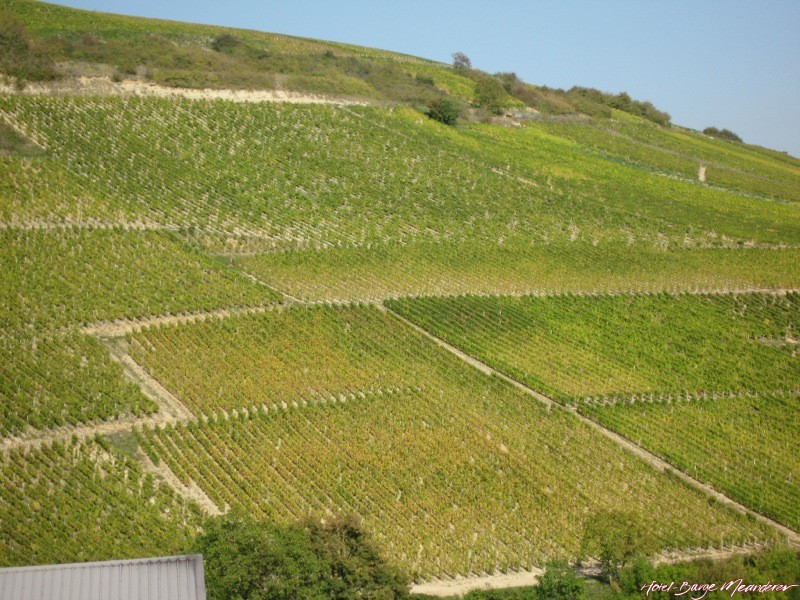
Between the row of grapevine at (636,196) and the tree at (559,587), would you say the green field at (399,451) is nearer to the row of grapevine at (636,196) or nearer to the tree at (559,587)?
the tree at (559,587)

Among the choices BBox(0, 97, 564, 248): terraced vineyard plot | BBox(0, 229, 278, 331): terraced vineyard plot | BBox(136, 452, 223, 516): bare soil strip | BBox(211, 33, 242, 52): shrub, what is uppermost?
BBox(211, 33, 242, 52): shrub

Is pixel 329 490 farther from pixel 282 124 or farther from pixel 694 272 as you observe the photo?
pixel 282 124

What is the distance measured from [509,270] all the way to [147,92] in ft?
124

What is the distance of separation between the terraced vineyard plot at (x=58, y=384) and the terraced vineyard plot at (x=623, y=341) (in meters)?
18.0

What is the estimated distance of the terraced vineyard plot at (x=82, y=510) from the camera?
34312 millimetres

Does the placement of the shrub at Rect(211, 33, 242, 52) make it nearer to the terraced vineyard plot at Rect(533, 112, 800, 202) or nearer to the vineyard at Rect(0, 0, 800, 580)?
the vineyard at Rect(0, 0, 800, 580)

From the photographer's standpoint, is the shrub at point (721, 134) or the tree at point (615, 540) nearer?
the tree at point (615, 540)

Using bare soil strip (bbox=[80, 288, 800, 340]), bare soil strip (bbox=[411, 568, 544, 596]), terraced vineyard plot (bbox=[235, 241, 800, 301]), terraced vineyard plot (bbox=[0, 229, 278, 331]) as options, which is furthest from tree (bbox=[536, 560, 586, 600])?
terraced vineyard plot (bbox=[235, 241, 800, 301])

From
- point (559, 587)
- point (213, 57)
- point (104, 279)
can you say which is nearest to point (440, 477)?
point (559, 587)

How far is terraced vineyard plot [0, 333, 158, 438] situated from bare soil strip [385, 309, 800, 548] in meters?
17.4

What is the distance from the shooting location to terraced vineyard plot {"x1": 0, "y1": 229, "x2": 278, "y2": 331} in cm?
5266

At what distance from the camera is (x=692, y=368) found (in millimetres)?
58500

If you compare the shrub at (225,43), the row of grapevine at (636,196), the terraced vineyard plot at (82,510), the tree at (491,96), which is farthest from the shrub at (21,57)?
the terraced vineyard plot at (82,510)

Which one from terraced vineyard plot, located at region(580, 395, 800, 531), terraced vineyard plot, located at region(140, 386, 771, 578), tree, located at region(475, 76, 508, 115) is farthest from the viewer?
tree, located at region(475, 76, 508, 115)
